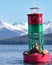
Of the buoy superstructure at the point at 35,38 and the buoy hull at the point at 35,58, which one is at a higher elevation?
the buoy superstructure at the point at 35,38

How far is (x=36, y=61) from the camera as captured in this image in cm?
6838

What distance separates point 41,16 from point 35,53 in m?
6.27

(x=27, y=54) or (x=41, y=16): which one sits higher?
(x=41, y=16)

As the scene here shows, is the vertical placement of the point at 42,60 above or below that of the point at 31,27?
below

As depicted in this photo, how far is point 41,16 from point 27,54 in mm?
6736

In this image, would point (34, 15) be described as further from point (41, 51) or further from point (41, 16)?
point (41, 51)

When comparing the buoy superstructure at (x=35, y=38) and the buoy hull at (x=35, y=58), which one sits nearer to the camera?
the buoy hull at (x=35, y=58)

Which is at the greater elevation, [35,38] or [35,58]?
[35,38]

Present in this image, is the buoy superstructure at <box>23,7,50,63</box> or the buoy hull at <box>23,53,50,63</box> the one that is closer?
the buoy hull at <box>23,53,50,63</box>

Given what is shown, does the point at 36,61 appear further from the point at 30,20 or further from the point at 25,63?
the point at 30,20

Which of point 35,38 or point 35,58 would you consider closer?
point 35,58

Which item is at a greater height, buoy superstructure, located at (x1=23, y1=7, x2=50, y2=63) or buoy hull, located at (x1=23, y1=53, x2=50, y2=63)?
buoy superstructure, located at (x1=23, y1=7, x2=50, y2=63)

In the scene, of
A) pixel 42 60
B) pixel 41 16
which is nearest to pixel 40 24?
pixel 41 16

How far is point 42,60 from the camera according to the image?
68938mm
